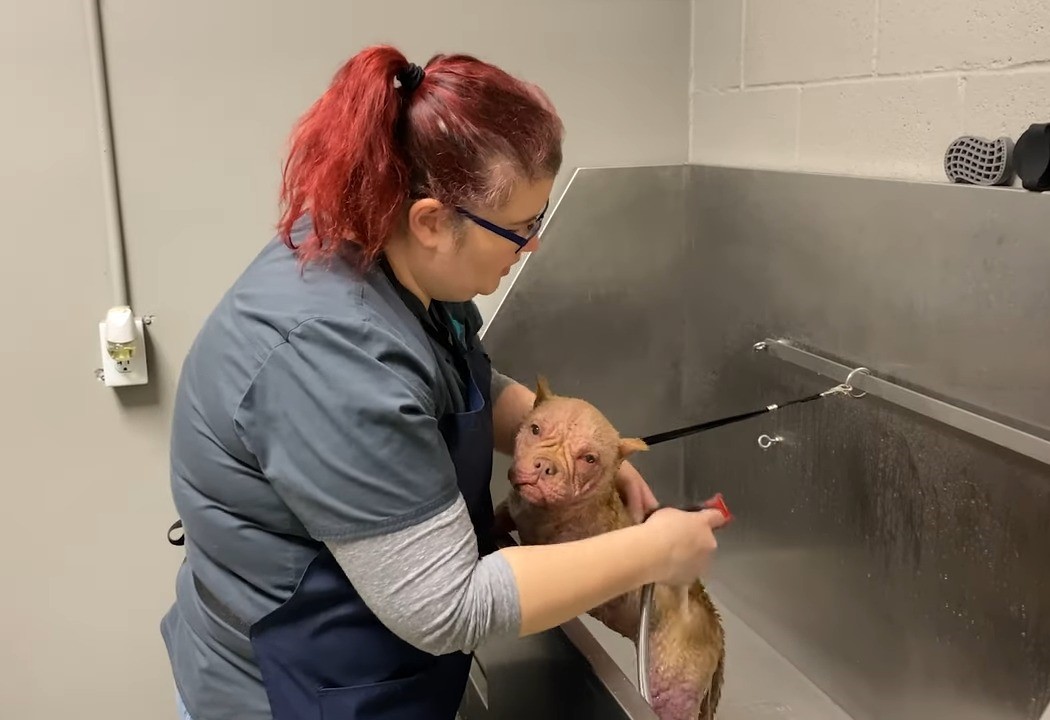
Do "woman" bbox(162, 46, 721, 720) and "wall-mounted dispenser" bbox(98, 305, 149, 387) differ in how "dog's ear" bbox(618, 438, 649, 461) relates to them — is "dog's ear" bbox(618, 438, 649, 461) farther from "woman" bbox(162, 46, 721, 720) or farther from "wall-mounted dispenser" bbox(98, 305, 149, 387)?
"wall-mounted dispenser" bbox(98, 305, 149, 387)

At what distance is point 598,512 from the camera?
42.5 inches

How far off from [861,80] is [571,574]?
2.80 ft

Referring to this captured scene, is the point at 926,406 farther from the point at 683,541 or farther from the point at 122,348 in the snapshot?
the point at 122,348

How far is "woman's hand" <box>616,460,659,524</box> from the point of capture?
1.19m

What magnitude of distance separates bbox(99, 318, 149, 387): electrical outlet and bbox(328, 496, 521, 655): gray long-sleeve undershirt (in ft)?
2.62

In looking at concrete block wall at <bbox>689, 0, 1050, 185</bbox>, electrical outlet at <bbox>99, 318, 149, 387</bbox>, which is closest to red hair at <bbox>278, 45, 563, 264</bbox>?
concrete block wall at <bbox>689, 0, 1050, 185</bbox>

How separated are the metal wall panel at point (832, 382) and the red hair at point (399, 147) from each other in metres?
0.56

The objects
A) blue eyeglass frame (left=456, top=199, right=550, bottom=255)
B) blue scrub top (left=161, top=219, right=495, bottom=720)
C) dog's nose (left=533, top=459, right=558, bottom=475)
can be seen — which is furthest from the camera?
dog's nose (left=533, top=459, right=558, bottom=475)

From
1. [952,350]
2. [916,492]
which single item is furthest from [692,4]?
[916,492]

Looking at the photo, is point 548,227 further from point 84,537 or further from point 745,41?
point 84,537

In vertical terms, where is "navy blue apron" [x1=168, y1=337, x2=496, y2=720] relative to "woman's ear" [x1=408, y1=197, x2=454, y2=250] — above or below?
below

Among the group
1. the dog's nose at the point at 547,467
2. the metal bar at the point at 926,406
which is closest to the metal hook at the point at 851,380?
the metal bar at the point at 926,406

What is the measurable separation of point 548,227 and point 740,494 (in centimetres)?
58

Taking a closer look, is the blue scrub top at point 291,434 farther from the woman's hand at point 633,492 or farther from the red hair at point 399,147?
the woman's hand at point 633,492
